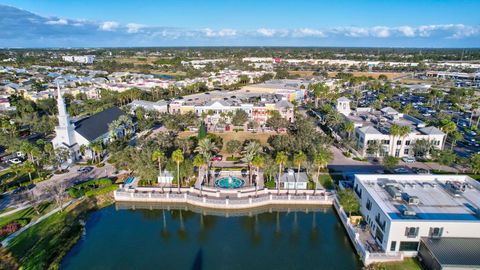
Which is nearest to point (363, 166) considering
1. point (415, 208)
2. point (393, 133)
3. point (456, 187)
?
point (393, 133)

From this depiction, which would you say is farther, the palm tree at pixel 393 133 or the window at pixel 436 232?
the palm tree at pixel 393 133

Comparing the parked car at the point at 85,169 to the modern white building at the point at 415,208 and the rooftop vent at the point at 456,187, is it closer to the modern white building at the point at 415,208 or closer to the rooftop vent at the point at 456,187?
the modern white building at the point at 415,208

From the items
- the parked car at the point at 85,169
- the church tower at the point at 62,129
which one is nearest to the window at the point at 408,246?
the parked car at the point at 85,169

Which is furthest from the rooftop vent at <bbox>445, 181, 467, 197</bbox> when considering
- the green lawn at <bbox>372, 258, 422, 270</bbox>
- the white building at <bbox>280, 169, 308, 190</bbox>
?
the white building at <bbox>280, 169, 308, 190</bbox>

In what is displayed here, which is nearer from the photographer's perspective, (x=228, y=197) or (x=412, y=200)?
(x=412, y=200)

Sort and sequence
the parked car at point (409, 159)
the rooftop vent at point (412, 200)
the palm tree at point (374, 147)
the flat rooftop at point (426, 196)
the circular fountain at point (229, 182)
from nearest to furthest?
the flat rooftop at point (426, 196) → the rooftop vent at point (412, 200) → the circular fountain at point (229, 182) → the parked car at point (409, 159) → the palm tree at point (374, 147)

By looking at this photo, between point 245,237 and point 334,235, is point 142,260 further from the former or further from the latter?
point 334,235

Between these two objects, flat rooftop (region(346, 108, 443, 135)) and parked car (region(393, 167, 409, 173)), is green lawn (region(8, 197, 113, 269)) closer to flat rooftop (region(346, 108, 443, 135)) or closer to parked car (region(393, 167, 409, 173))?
parked car (region(393, 167, 409, 173))

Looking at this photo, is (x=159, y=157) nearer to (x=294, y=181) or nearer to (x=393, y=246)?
(x=294, y=181)
